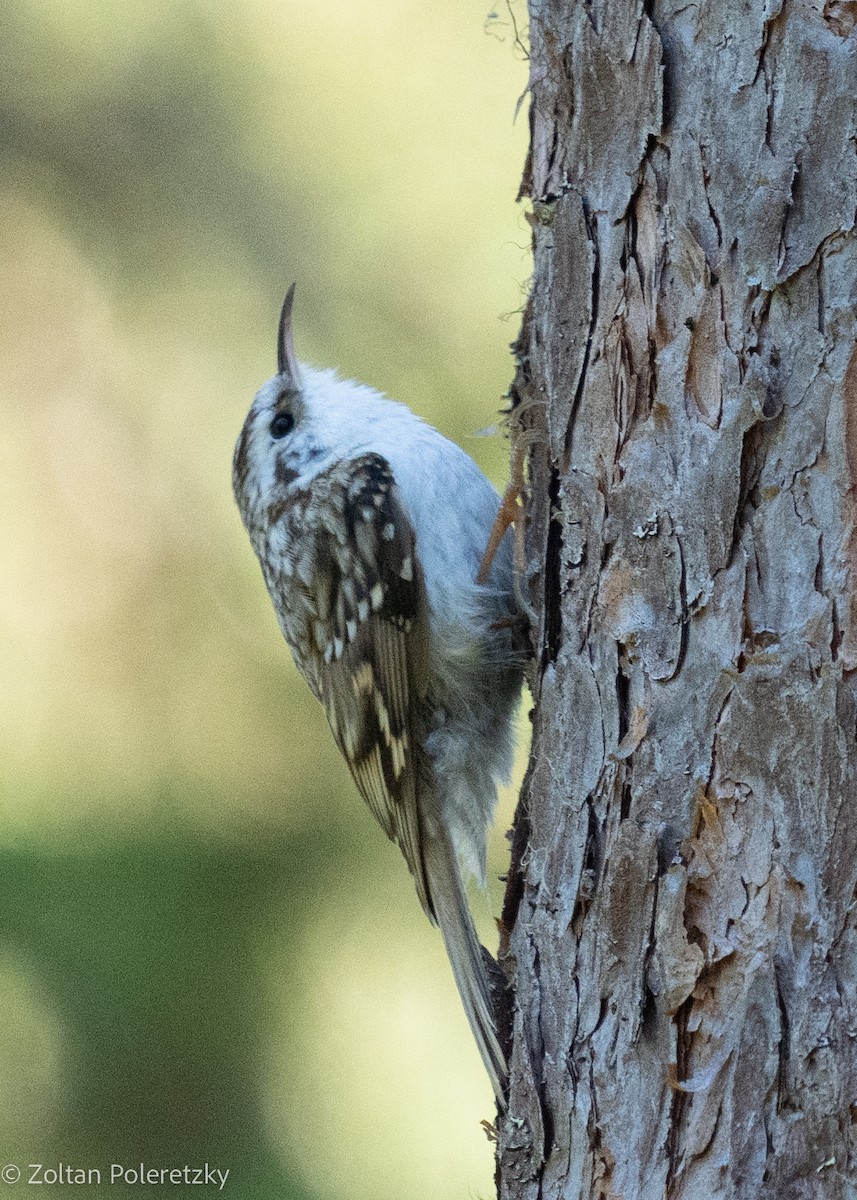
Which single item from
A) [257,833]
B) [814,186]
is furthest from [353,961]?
[814,186]

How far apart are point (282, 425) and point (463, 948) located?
41.2 inches

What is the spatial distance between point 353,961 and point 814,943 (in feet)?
7.23

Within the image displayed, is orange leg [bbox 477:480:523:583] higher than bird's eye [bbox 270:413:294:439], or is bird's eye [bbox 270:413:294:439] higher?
bird's eye [bbox 270:413:294:439]

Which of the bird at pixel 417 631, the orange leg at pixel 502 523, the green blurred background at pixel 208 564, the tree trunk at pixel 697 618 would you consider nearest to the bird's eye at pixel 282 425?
the bird at pixel 417 631

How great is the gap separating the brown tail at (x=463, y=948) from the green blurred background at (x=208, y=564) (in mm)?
1136

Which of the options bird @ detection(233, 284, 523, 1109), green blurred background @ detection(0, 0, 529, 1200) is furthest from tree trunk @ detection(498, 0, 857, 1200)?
green blurred background @ detection(0, 0, 529, 1200)

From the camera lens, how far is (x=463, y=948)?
2205 millimetres

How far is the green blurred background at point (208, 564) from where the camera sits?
3369 millimetres

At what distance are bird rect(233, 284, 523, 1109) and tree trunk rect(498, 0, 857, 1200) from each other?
0.58 metres

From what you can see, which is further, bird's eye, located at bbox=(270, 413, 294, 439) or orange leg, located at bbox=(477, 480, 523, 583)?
bird's eye, located at bbox=(270, 413, 294, 439)

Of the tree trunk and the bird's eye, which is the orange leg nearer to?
the tree trunk

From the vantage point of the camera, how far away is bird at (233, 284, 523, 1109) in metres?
2.34

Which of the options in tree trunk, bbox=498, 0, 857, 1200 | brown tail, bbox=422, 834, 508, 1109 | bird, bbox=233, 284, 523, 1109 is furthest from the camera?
bird, bbox=233, 284, 523, 1109

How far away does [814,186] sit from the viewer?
1.47m
